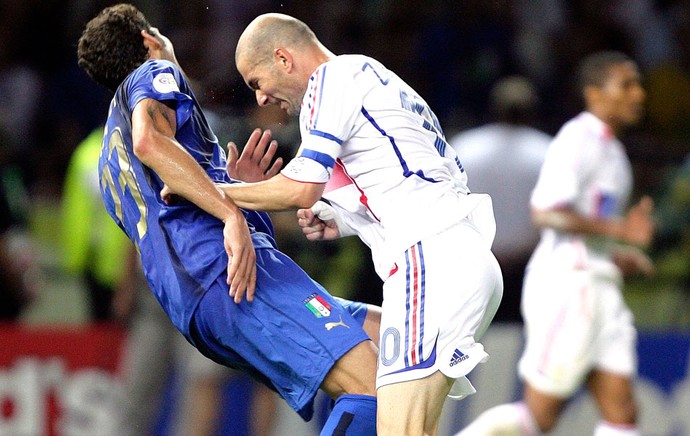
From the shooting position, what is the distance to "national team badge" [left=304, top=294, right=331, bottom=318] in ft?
14.8

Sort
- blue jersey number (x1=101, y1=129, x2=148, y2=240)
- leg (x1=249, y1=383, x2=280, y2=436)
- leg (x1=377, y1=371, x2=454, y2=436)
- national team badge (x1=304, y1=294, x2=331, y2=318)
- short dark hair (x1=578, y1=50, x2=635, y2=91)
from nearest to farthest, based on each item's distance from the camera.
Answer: leg (x1=377, y1=371, x2=454, y2=436)
national team badge (x1=304, y1=294, x2=331, y2=318)
blue jersey number (x1=101, y1=129, x2=148, y2=240)
short dark hair (x1=578, y1=50, x2=635, y2=91)
leg (x1=249, y1=383, x2=280, y2=436)

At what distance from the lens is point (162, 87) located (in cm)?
445

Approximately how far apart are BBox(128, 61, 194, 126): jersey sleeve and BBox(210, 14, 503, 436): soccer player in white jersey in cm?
24

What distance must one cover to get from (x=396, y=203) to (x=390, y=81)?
43 centimetres

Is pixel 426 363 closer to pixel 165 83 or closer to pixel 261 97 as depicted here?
pixel 261 97

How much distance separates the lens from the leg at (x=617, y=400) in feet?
23.4

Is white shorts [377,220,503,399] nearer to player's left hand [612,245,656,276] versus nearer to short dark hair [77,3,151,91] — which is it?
short dark hair [77,3,151,91]

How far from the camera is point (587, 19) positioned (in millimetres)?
11102

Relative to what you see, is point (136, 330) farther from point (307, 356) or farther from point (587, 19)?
point (587, 19)

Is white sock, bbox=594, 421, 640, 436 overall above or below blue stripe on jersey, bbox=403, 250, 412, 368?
below

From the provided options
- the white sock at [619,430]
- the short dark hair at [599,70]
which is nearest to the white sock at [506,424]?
the white sock at [619,430]

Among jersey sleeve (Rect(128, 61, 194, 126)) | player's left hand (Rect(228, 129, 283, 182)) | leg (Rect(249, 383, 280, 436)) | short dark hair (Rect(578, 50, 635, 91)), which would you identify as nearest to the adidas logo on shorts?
player's left hand (Rect(228, 129, 283, 182))

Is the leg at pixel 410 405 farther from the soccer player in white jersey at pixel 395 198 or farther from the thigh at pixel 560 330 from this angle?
the thigh at pixel 560 330

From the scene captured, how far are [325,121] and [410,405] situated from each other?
1.00 meters
